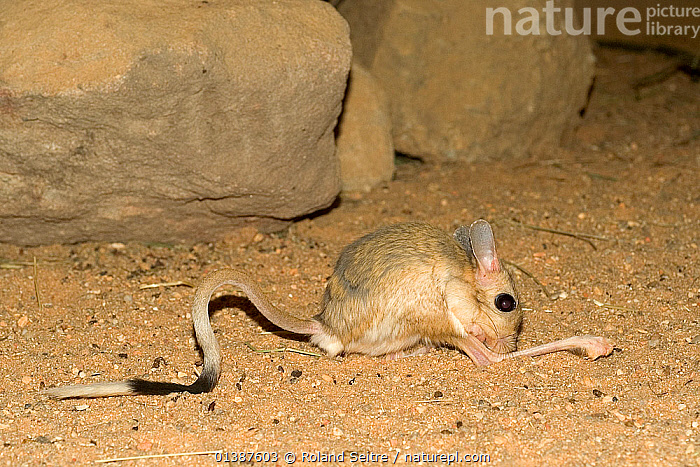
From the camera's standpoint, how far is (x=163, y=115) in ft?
14.8

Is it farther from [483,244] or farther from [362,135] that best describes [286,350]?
[362,135]

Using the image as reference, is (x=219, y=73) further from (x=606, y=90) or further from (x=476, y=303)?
(x=606, y=90)

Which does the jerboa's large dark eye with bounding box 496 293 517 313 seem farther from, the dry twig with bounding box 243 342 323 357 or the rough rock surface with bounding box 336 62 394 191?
the rough rock surface with bounding box 336 62 394 191

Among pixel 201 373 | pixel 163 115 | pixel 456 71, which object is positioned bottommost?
pixel 201 373

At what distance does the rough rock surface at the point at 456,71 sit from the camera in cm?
646

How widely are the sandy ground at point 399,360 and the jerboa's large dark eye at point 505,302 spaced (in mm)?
254

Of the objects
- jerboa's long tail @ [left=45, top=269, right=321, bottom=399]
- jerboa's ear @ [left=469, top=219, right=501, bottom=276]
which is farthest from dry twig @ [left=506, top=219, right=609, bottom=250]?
jerboa's long tail @ [left=45, top=269, right=321, bottom=399]

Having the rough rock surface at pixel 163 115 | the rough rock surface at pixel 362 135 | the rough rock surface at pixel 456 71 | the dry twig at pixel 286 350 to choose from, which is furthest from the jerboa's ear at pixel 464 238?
the rough rock surface at pixel 456 71

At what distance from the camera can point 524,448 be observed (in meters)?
3.26

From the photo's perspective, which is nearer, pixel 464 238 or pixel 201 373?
pixel 201 373

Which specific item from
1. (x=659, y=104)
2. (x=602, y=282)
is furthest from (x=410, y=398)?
(x=659, y=104)

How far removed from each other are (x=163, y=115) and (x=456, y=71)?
8.89 ft

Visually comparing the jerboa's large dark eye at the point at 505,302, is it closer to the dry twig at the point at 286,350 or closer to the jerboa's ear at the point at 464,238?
the jerboa's ear at the point at 464,238

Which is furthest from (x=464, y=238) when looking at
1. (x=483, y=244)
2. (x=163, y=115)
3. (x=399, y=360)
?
(x=163, y=115)
